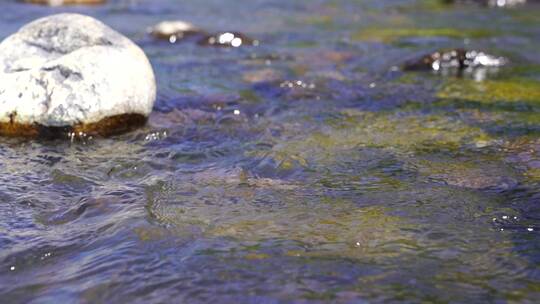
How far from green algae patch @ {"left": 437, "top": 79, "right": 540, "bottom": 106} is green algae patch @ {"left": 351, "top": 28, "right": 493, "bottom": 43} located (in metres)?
2.54

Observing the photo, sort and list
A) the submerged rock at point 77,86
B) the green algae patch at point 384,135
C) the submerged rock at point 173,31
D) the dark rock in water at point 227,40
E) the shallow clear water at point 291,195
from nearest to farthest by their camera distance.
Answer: the shallow clear water at point 291,195 → the green algae patch at point 384,135 → the submerged rock at point 77,86 → the dark rock in water at point 227,40 → the submerged rock at point 173,31

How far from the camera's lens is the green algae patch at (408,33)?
33.4ft

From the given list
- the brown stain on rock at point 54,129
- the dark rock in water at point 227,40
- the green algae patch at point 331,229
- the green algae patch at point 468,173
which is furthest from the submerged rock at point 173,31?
the green algae patch at point 331,229

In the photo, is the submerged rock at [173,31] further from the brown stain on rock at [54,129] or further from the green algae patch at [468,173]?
the green algae patch at [468,173]

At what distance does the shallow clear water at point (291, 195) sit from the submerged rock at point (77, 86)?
0.18 m

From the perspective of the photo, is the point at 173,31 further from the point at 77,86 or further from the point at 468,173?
the point at 468,173

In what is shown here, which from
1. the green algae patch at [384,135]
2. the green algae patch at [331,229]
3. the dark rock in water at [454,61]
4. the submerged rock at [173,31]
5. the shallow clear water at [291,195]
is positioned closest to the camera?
the shallow clear water at [291,195]

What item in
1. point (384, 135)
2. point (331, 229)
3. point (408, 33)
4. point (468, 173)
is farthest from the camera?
point (408, 33)

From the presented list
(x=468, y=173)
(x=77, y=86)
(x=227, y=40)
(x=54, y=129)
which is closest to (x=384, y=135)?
(x=468, y=173)

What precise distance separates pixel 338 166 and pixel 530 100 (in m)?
2.69

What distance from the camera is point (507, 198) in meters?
4.20

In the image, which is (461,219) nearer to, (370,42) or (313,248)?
(313,248)

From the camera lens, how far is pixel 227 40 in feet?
31.9

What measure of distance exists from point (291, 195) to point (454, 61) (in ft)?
16.1
